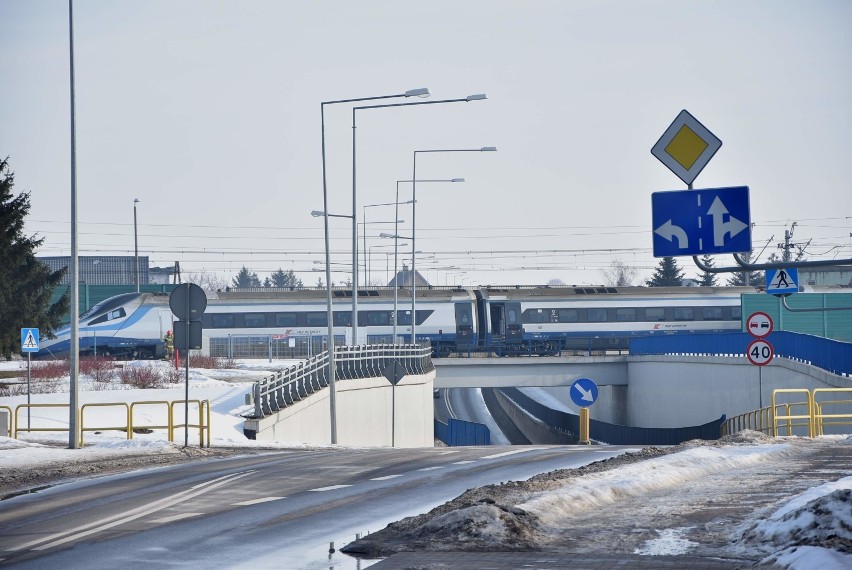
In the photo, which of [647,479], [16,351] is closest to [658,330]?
[16,351]

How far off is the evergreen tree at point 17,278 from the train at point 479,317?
545 inches

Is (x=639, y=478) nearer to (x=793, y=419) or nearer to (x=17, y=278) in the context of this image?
(x=793, y=419)

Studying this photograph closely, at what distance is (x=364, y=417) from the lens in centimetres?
4075

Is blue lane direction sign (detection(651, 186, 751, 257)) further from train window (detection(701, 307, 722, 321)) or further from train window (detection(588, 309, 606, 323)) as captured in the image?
train window (detection(701, 307, 722, 321))

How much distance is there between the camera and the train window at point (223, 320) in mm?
70188

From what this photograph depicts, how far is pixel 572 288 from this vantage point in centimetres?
7288

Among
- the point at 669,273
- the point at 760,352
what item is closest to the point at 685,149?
the point at 760,352

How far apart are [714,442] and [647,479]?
6845 mm

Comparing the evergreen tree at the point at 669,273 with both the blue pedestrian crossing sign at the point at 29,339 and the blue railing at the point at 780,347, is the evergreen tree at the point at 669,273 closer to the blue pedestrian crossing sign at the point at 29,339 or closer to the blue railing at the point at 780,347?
the blue railing at the point at 780,347

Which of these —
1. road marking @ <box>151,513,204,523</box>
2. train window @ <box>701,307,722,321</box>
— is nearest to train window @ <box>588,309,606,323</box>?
train window @ <box>701,307,722,321</box>

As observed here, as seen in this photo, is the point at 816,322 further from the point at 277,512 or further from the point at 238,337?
the point at 277,512

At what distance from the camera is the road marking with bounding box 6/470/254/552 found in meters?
10.3

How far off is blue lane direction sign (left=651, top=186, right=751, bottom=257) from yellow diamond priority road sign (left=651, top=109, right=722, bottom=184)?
0.54 m

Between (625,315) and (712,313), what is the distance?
17.6ft
